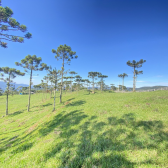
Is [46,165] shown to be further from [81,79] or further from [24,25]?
[81,79]

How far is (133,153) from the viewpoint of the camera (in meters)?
4.01

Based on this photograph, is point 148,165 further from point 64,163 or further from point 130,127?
point 64,163

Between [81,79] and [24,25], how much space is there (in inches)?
2065

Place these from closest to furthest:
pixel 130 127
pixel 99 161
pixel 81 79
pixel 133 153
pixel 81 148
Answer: pixel 99 161 → pixel 133 153 → pixel 81 148 → pixel 130 127 → pixel 81 79

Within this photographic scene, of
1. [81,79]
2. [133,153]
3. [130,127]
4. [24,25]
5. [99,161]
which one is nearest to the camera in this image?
[99,161]

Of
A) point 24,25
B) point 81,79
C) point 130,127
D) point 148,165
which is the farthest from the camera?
point 81,79

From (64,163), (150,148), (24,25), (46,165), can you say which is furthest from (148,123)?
(24,25)

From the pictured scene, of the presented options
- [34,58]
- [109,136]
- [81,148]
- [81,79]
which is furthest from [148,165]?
[81,79]

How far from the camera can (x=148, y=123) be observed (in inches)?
266

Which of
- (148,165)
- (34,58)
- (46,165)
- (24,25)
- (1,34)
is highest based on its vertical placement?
(34,58)

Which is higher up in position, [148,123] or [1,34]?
[1,34]

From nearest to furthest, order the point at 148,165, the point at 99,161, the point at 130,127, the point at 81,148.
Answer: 1. the point at 148,165
2. the point at 99,161
3. the point at 81,148
4. the point at 130,127

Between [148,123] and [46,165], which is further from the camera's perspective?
[148,123]

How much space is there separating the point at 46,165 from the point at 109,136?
4.07 metres
